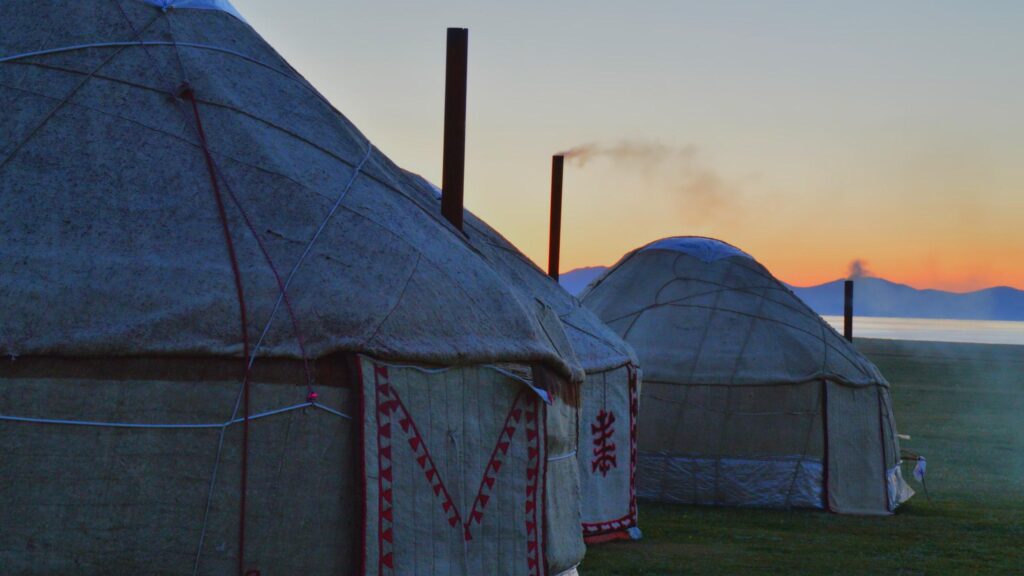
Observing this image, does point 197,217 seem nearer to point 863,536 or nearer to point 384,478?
point 384,478

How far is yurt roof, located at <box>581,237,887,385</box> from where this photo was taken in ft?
43.7

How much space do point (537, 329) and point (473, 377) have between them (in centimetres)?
65

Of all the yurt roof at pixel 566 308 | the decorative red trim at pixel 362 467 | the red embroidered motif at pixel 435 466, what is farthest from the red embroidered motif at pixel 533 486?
the yurt roof at pixel 566 308

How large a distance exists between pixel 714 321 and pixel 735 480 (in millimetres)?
1567

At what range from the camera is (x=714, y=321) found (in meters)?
13.8

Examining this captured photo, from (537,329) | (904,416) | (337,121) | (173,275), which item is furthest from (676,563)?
(904,416)

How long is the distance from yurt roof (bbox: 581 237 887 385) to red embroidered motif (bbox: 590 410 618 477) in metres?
2.64

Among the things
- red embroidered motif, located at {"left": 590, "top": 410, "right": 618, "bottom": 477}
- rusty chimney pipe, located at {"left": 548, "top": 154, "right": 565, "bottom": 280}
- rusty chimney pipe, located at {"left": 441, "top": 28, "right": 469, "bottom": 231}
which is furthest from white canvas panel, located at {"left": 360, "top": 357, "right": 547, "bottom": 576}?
rusty chimney pipe, located at {"left": 548, "top": 154, "right": 565, "bottom": 280}

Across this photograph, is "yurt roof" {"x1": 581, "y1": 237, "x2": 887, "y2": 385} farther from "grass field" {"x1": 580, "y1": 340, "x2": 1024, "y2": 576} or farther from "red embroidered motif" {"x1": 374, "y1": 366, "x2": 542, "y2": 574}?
"red embroidered motif" {"x1": 374, "y1": 366, "x2": 542, "y2": 574}

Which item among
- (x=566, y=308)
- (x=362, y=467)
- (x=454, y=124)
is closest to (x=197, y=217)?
(x=362, y=467)

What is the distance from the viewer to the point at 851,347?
14188 mm

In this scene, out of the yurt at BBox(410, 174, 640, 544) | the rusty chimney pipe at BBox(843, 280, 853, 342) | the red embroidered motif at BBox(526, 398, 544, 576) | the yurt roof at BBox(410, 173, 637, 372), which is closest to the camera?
the red embroidered motif at BBox(526, 398, 544, 576)

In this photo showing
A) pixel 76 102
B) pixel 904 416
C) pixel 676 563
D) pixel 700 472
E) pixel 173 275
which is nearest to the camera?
pixel 173 275

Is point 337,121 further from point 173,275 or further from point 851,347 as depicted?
point 851,347
